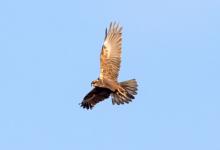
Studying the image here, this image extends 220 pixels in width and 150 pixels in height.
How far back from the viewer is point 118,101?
20531 millimetres

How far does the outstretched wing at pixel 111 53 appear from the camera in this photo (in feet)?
70.4

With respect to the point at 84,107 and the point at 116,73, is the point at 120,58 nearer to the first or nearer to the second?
the point at 116,73

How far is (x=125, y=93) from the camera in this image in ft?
67.5

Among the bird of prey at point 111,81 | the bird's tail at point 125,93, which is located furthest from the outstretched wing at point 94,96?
the bird's tail at point 125,93

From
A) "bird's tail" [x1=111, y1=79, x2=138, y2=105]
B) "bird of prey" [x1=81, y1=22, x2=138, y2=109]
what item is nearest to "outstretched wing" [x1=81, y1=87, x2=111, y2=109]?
"bird of prey" [x1=81, y1=22, x2=138, y2=109]

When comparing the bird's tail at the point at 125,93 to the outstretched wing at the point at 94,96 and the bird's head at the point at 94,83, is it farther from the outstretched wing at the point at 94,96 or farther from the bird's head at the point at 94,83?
the bird's head at the point at 94,83

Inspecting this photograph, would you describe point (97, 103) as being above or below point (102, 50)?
below

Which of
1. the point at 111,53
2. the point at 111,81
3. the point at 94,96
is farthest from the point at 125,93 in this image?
the point at 111,53

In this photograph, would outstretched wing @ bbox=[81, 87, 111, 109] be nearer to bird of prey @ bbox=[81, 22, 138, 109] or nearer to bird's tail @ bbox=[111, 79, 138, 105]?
bird of prey @ bbox=[81, 22, 138, 109]

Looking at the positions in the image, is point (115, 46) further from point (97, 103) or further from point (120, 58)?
point (97, 103)

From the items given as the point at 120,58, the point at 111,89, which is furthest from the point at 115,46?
the point at 111,89

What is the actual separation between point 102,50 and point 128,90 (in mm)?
2017

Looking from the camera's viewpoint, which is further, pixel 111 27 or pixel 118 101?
pixel 111 27

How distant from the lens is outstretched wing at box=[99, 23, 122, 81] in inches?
845
